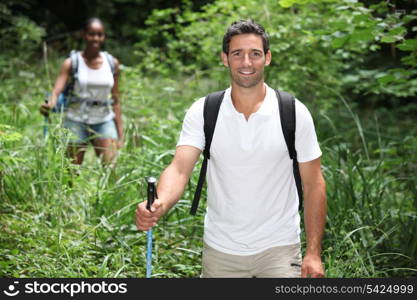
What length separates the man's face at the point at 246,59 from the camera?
3402 mm

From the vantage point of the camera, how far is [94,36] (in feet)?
23.5

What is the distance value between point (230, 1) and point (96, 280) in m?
5.27

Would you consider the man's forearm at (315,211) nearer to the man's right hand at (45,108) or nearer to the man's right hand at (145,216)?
the man's right hand at (145,216)

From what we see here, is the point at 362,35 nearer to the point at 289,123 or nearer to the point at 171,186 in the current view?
the point at 289,123

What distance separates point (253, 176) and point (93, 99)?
12.4 feet

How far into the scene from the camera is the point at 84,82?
22.2 ft

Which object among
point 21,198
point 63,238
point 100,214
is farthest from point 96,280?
point 21,198

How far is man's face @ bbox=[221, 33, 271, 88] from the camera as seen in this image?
3402 mm

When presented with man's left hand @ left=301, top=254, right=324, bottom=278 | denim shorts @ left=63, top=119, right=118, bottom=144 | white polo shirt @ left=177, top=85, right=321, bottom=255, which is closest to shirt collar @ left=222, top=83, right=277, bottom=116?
white polo shirt @ left=177, top=85, right=321, bottom=255

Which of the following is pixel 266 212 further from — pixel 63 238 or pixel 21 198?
pixel 21 198

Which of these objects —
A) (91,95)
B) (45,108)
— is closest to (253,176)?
(45,108)

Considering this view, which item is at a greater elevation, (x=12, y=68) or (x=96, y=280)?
(x=12, y=68)

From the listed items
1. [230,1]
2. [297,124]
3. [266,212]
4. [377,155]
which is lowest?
[377,155]

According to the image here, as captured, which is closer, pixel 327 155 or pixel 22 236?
pixel 22 236
